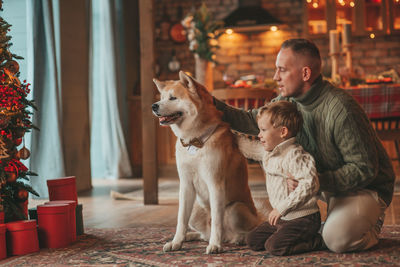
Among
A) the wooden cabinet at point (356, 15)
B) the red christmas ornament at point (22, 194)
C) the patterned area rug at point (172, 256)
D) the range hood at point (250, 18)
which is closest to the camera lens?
the patterned area rug at point (172, 256)

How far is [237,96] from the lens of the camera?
3.81 meters

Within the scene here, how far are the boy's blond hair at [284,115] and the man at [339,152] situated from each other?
0.13 meters

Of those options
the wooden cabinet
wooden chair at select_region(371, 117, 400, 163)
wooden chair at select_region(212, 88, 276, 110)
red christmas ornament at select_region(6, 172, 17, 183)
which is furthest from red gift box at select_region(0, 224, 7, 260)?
the wooden cabinet

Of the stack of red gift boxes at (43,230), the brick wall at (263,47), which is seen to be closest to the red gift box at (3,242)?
the stack of red gift boxes at (43,230)

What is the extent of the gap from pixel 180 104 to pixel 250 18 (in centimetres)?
493

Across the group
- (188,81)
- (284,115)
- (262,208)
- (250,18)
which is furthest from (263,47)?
(284,115)

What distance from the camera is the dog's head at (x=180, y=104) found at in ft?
6.98

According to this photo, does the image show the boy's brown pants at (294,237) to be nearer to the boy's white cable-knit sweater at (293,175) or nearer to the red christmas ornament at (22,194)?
the boy's white cable-knit sweater at (293,175)

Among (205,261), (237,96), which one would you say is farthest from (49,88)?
(205,261)

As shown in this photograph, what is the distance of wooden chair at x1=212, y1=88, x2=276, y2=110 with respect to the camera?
379cm

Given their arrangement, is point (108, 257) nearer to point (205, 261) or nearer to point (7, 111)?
point (205, 261)

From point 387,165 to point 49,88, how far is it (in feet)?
9.79

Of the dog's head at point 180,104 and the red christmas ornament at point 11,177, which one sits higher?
the dog's head at point 180,104

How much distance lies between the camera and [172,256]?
6.78 feet
